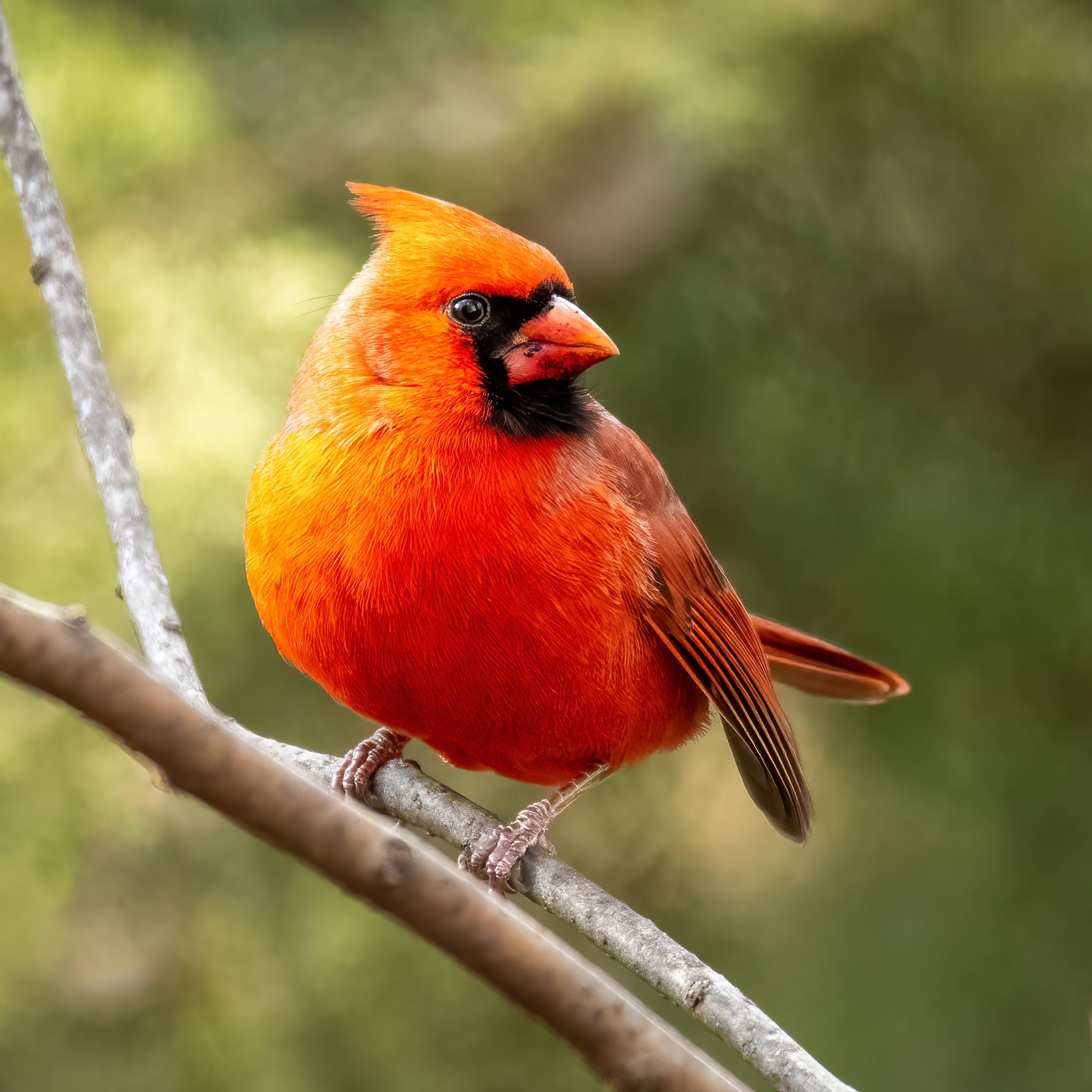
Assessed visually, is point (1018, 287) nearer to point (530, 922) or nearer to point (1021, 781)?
point (1021, 781)

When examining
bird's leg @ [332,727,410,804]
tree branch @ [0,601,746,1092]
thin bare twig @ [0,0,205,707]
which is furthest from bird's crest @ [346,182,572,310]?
tree branch @ [0,601,746,1092]

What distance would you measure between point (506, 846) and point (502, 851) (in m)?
0.01

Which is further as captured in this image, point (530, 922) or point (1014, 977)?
point (1014, 977)

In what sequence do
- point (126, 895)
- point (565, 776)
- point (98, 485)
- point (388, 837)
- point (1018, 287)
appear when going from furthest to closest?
point (1018, 287) < point (126, 895) < point (565, 776) < point (98, 485) < point (388, 837)

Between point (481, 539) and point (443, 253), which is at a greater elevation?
point (443, 253)

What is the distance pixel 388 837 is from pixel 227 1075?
5.96 ft

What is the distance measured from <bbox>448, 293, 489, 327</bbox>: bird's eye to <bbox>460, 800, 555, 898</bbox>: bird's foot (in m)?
0.77

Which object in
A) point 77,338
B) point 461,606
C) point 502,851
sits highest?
point 77,338

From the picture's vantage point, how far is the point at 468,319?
2.00 metres

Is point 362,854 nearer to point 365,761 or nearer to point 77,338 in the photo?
point 77,338

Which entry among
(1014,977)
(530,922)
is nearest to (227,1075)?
(1014,977)

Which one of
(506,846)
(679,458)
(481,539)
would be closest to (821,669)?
(679,458)

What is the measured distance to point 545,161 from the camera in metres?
2.75

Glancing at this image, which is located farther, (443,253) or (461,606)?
(443,253)
